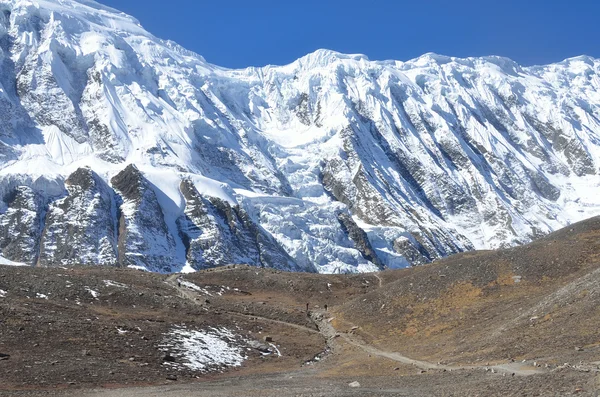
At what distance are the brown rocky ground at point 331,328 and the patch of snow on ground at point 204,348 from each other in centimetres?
87

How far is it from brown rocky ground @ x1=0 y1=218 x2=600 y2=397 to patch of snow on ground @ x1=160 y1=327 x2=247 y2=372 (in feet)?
2.85

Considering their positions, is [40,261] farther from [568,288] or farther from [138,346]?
[568,288]

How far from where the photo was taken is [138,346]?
42625 mm

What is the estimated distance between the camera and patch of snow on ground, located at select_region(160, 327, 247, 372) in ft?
138

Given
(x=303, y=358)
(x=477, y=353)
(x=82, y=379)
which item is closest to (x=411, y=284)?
(x=303, y=358)

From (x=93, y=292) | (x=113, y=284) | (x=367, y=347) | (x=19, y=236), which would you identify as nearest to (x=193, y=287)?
(x=113, y=284)

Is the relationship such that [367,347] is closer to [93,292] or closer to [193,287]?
[93,292]

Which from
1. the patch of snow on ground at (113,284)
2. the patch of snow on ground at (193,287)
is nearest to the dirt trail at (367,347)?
the patch of snow on ground at (193,287)

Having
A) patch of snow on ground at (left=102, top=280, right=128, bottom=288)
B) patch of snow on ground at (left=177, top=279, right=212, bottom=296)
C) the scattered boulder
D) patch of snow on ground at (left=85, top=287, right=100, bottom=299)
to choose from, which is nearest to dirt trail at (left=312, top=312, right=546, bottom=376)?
patch of snow on ground at (left=177, top=279, right=212, bottom=296)

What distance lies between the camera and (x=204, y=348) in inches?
1799

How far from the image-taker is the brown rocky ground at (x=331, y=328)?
3262 centimetres

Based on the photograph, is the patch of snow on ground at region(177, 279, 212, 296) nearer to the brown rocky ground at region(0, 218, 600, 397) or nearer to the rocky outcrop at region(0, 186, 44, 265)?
the brown rocky ground at region(0, 218, 600, 397)

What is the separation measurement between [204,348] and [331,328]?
52.8 feet

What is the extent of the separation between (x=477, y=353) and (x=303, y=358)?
43.6 ft
